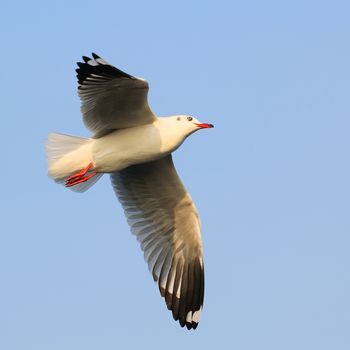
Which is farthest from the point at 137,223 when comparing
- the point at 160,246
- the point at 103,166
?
the point at 103,166

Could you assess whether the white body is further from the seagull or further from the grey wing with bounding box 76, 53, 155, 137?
the grey wing with bounding box 76, 53, 155, 137

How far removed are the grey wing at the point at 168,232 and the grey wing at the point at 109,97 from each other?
43.7 inches

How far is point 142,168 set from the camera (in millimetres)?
11648

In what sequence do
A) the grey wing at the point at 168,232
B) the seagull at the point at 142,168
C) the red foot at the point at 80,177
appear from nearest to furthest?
the seagull at the point at 142,168 → the red foot at the point at 80,177 → the grey wing at the point at 168,232

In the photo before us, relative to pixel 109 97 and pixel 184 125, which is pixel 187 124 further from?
pixel 109 97

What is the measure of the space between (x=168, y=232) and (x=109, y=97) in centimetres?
239

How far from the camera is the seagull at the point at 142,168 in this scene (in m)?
10.2

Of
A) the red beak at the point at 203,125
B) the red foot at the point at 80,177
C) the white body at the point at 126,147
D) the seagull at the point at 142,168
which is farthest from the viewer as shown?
the red foot at the point at 80,177

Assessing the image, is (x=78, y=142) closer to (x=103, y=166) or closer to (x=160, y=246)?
(x=103, y=166)

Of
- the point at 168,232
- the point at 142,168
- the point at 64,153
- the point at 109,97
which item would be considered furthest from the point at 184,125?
the point at 168,232

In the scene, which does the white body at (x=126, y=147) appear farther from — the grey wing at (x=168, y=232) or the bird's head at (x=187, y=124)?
the grey wing at (x=168, y=232)

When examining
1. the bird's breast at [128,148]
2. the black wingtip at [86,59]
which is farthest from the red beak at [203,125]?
the black wingtip at [86,59]

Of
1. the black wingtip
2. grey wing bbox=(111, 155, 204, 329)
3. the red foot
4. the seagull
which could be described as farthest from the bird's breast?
the black wingtip

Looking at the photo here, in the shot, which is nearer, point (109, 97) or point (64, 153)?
point (109, 97)
